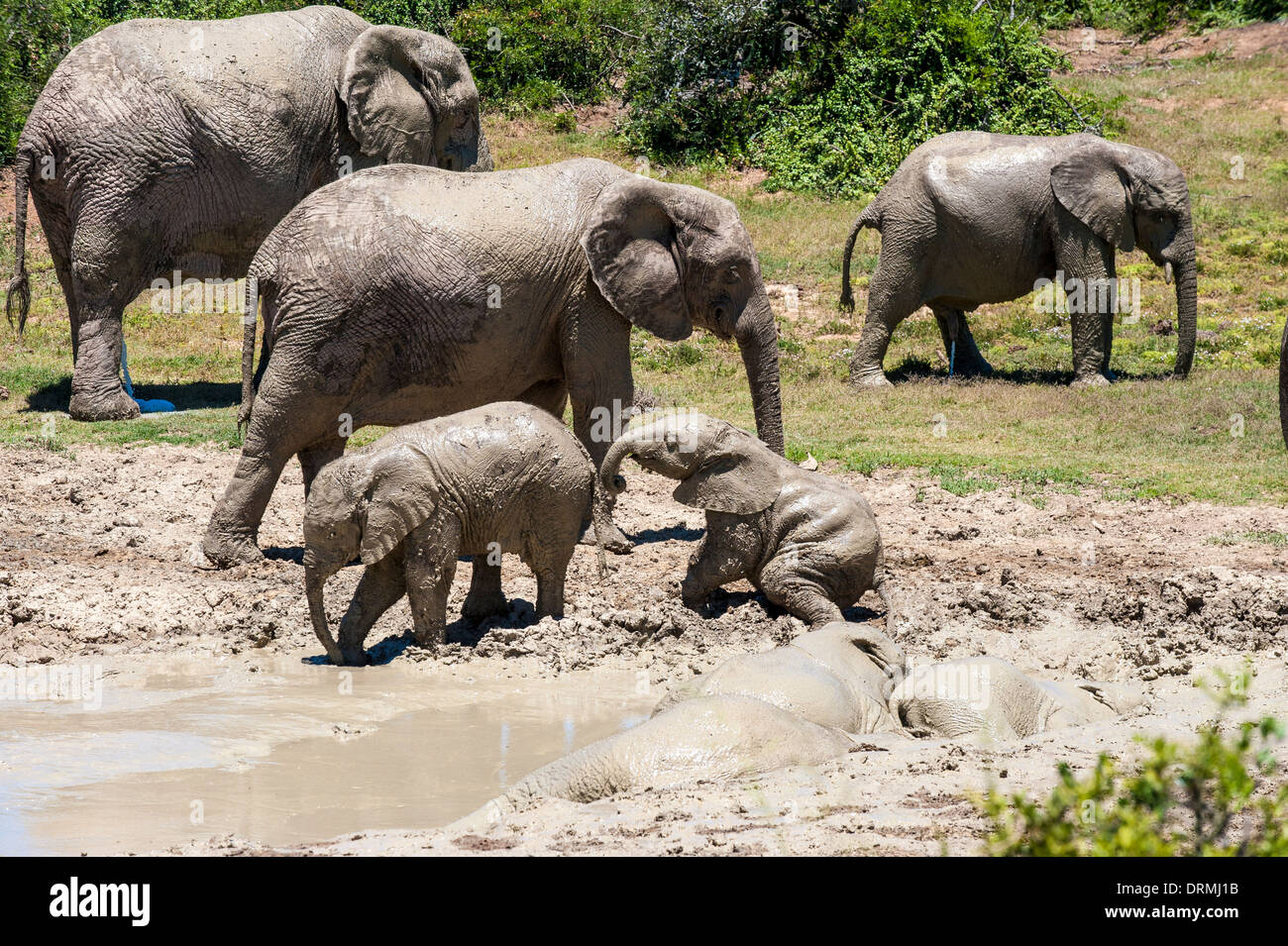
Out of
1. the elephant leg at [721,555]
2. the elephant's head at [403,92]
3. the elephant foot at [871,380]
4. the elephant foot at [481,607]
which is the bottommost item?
Answer: the elephant foot at [481,607]

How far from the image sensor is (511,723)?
768 centimetres

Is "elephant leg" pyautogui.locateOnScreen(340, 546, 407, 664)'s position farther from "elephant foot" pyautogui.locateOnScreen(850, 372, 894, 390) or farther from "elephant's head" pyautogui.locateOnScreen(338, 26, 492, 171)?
"elephant foot" pyautogui.locateOnScreen(850, 372, 894, 390)

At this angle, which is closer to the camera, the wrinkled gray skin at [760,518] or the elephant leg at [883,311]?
the wrinkled gray skin at [760,518]

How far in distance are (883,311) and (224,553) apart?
8.80 m

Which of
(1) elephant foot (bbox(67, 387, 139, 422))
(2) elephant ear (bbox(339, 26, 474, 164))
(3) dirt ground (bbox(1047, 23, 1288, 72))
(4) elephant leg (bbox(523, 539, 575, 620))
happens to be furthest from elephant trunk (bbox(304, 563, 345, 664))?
(3) dirt ground (bbox(1047, 23, 1288, 72))

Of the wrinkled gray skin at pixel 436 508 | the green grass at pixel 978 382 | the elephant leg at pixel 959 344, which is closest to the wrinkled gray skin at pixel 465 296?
the wrinkled gray skin at pixel 436 508

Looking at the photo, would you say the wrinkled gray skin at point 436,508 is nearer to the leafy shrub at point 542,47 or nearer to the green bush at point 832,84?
the green bush at point 832,84

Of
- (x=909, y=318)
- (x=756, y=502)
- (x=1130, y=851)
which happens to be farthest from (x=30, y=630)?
(x=909, y=318)

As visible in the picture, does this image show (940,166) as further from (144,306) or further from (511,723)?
(511,723)

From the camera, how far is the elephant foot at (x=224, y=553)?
1003cm

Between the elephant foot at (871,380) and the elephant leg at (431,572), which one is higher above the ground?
the elephant foot at (871,380)

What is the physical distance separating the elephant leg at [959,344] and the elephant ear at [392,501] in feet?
33.4

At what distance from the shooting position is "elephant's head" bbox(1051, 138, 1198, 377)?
53.2 ft
